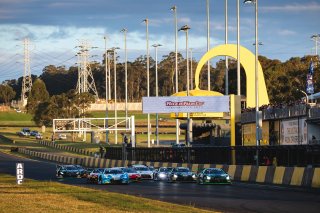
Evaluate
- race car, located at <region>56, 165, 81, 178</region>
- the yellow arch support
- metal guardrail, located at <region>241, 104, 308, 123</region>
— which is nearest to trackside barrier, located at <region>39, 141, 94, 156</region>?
the yellow arch support

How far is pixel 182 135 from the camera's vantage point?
156250 millimetres

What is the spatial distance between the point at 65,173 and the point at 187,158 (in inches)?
385

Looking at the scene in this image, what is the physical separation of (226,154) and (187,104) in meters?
18.7

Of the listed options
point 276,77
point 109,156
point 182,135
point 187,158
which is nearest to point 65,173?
point 187,158

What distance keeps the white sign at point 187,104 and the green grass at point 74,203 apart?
33897mm

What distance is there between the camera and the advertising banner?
191ft

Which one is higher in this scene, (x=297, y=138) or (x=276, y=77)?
(x=276, y=77)

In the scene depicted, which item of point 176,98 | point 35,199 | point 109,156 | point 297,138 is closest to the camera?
point 35,199

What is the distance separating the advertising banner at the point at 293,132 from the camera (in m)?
58.3

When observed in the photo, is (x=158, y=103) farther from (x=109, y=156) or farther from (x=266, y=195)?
(x=266, y=195)

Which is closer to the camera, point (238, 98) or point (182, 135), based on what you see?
point (238, 98)

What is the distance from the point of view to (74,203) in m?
30.1

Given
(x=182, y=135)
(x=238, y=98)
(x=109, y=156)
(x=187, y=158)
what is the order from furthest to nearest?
(x=182, y=135)
(x=109, y=156)
(x=238, y=98)
(x=187, y=158)

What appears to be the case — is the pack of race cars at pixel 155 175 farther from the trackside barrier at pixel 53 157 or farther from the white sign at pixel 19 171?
the trackside barrier at pixel 53 157
